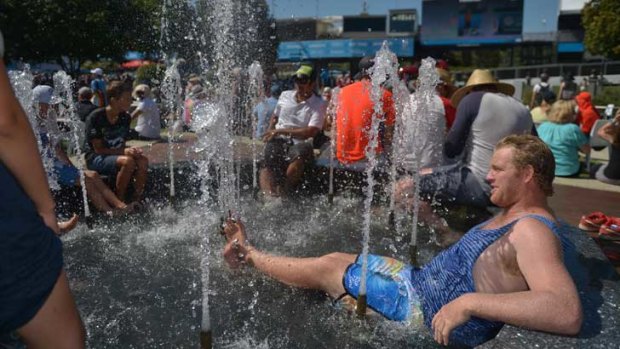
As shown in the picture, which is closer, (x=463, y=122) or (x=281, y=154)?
(x=463, y=122)

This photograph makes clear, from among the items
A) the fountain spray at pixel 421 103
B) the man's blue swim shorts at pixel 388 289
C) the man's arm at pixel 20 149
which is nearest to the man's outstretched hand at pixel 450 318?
the man's blue swim shorts at pixel 388 289

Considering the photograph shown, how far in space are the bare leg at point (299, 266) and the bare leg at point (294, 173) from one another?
2.38m

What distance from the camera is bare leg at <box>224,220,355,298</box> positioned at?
9.66ft

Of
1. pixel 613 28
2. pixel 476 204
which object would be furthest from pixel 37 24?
pixel 613 28

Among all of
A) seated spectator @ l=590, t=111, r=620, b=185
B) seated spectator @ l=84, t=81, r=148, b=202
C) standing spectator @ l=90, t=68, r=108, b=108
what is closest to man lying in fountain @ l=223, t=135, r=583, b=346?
seated spectator @ l=84, t=81, r=148, b=202

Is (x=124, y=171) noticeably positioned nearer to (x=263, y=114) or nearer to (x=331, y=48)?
(x=263, y=114)

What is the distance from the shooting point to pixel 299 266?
309 centimetres

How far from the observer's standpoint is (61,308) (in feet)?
5.01

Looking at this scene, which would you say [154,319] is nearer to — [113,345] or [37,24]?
[113,345]

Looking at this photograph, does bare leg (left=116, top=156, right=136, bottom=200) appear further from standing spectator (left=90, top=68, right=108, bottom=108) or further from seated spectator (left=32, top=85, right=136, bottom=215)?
standing spectator (left=90, top=68, right=108, bottom=108)

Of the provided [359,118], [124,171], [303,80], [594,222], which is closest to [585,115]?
[594,222]

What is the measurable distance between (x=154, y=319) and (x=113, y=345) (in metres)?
0.33

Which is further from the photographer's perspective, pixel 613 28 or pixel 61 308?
pixel 613 28

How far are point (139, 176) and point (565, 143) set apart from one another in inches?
225
